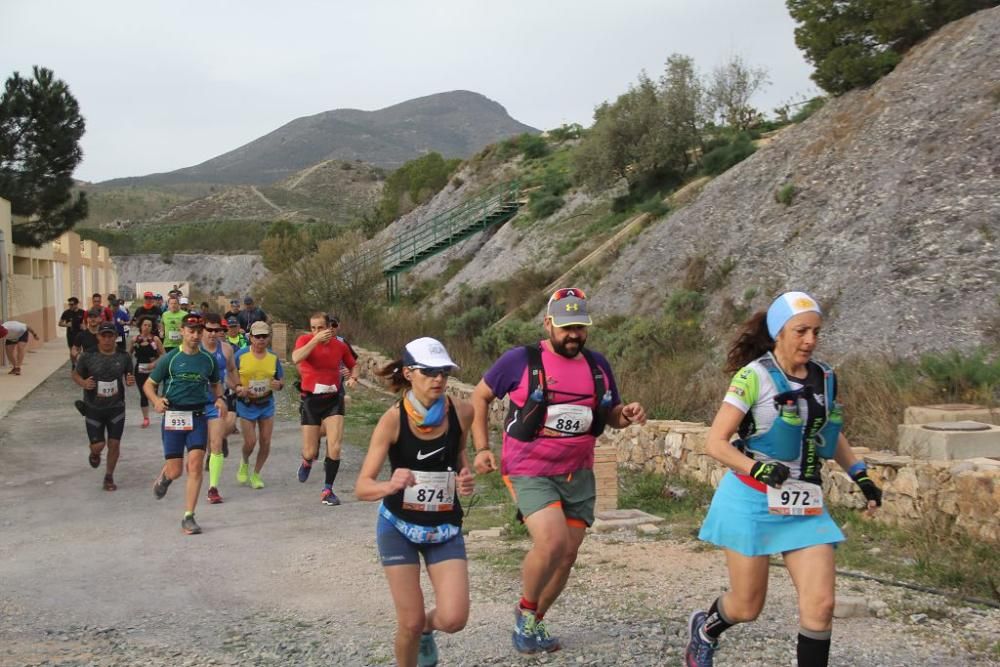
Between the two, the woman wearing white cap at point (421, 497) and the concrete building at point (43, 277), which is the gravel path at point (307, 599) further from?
the concrete building at point (43, 277)

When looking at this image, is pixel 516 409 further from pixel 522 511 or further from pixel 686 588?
pixel 686 588

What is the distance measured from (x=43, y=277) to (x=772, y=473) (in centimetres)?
3859

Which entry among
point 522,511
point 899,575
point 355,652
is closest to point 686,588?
point 899,575

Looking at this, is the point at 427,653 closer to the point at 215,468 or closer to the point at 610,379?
the point at 610,379

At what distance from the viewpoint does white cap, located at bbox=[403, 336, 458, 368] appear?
196 inches

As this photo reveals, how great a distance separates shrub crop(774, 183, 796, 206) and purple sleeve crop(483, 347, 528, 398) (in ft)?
56.2

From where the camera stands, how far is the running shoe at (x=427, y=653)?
196 inches

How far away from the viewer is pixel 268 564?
26.2 ft

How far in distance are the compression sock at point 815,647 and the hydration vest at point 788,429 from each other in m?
0.73

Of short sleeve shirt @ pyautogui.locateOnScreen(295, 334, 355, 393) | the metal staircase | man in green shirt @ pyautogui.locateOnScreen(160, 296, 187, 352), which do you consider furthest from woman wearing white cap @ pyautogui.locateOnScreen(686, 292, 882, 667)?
the metal staircase

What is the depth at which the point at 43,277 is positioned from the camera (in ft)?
127

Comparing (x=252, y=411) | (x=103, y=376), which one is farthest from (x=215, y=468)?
(x=103, y=376)

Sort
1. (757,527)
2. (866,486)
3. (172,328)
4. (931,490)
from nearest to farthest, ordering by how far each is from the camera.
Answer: (757,527) < (866,486) < (931,490) < (172,328)

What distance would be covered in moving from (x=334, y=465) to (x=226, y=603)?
3.57m
